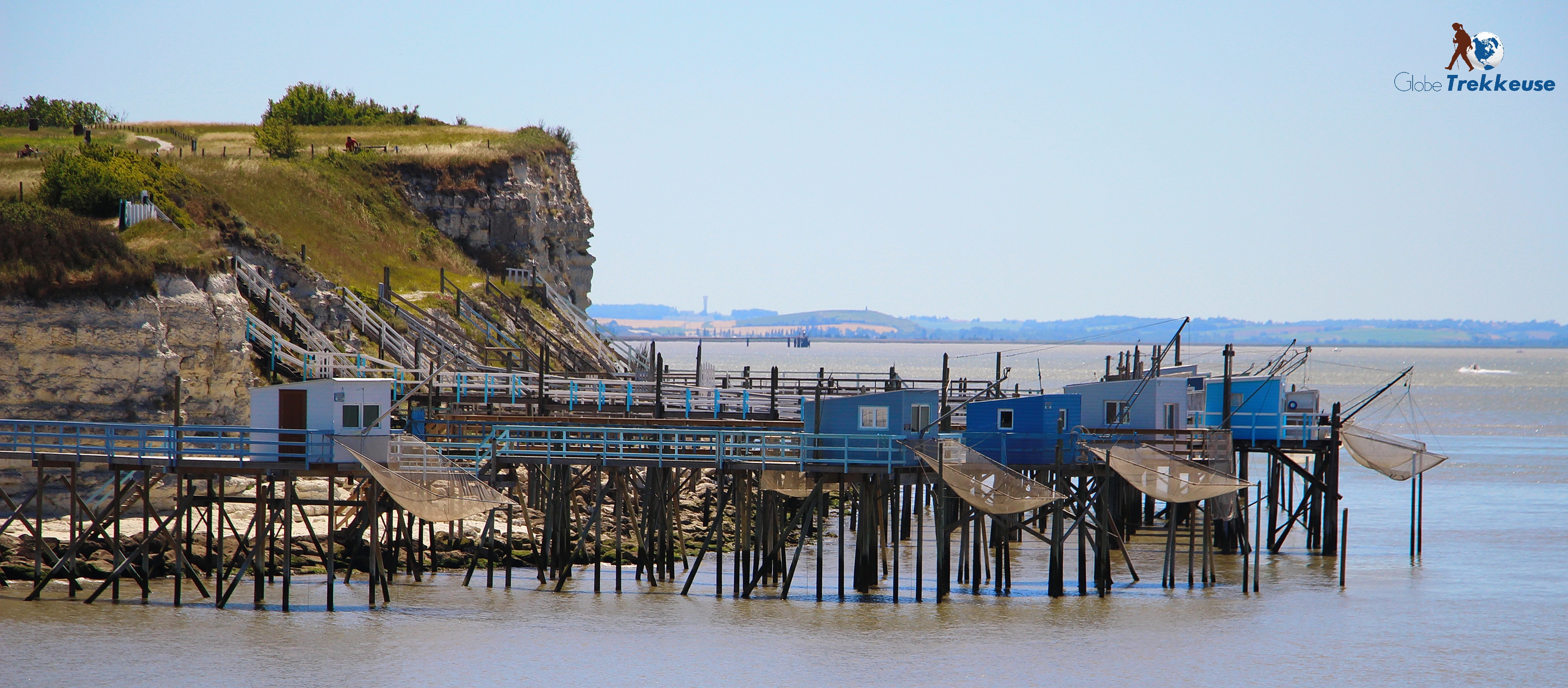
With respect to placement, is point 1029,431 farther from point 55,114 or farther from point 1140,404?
point 55,114

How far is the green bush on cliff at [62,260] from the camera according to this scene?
39.4 meters

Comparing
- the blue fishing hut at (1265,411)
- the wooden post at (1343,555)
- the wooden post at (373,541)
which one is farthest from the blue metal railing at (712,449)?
the blue fishing hut at (1265,411)

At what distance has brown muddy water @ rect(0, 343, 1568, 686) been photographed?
27094 millimetres

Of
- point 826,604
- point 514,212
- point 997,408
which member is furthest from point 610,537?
point 514,212

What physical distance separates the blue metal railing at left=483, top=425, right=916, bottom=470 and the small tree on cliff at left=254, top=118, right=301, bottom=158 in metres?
44.3

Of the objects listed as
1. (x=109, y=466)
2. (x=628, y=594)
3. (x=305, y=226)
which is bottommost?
(x=628, y=594)

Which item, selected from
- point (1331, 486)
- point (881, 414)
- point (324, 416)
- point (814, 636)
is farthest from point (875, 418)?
point (1331, 486)

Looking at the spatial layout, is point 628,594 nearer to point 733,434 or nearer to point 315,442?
point 733,434

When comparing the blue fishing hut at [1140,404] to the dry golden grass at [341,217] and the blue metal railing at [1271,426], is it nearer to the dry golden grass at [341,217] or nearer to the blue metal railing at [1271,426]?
the blue metal railing at [1271,426]

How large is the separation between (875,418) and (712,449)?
4.54m

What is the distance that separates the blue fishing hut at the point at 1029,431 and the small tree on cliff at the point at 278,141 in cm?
5004

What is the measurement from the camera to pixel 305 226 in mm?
63531

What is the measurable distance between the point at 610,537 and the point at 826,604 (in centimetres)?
1027

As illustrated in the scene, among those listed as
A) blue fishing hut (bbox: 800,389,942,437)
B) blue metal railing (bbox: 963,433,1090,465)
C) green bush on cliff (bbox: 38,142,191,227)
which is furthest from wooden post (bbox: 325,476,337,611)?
green bush on cliff (bbox: 38,142,191,227)
